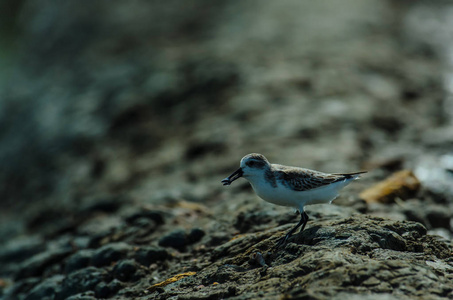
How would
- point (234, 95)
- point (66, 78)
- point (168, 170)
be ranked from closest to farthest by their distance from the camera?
1. point (168, 170)
2. point (234, 95)
3. point (66, 78)

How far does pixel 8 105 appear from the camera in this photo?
75.5ft

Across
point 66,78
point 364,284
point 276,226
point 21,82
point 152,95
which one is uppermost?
point 21,82

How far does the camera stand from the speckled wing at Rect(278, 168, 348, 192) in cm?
774

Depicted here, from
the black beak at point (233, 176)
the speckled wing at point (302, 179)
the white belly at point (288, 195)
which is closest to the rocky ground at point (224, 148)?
the white belly at point (288, 195)

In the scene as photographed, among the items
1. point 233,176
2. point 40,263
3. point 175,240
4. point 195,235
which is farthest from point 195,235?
point 40,263

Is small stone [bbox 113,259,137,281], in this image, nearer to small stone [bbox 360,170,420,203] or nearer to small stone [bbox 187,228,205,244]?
small stone [bbox 187,228,205,244]

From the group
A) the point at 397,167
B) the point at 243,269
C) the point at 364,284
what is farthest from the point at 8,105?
the point at 364,284

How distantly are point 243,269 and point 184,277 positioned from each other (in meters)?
1.02

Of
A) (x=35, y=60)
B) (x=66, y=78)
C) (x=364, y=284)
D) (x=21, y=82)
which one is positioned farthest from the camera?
(x=35, y=60)

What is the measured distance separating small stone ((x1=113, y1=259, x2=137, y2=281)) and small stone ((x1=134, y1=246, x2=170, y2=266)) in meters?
0.21

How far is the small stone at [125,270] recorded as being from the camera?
875cm

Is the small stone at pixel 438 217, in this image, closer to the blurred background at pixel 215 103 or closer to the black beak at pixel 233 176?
the blurred background at pixel 215 103

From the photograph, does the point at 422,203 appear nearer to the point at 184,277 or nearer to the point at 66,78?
the point at 184,277

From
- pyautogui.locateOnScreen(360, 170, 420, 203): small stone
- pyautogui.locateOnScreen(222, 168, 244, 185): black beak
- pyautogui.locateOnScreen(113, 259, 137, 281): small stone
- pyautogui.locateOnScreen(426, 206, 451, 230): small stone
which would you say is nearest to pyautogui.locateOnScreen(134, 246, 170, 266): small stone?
pyautogui.locateOnScreen(113, 259, 137, 281): small stone
